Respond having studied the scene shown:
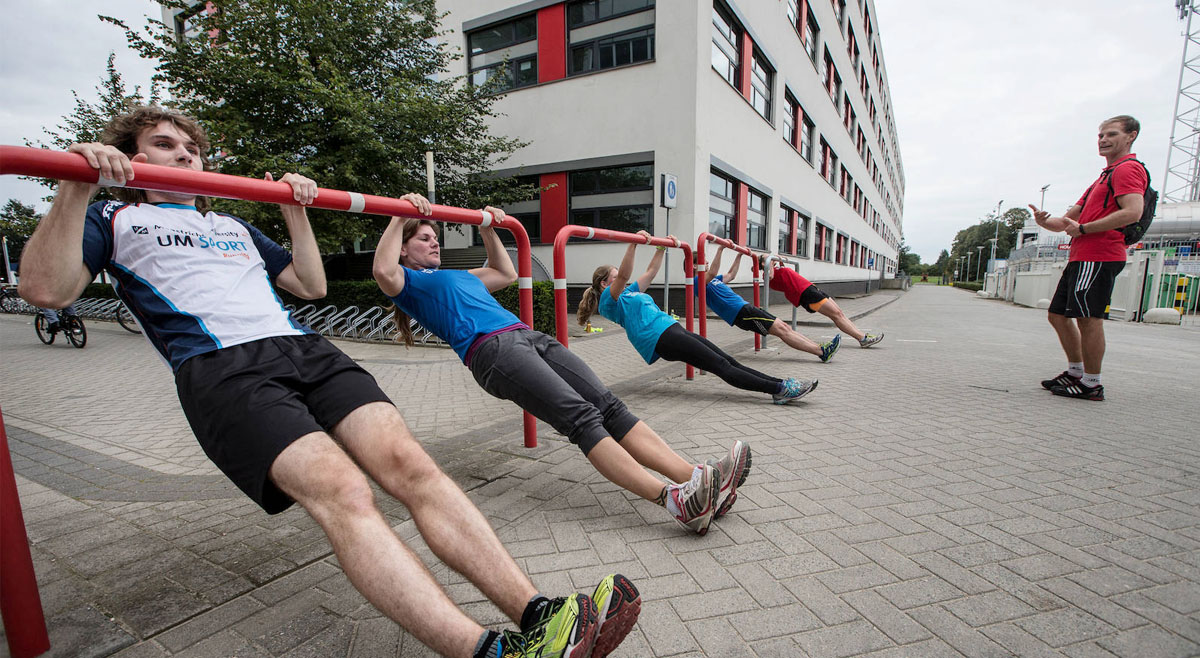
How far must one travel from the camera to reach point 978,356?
6938 mm

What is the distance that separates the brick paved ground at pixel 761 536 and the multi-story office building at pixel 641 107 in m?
9.01

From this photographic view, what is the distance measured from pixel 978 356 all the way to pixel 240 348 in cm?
811

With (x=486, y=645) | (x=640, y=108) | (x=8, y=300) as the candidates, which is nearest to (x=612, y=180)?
(x=640, y=108)

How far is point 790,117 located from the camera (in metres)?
18.8

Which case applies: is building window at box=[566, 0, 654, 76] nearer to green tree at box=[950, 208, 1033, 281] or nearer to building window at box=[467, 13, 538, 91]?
building window at box=[467, 13, 538, 91]

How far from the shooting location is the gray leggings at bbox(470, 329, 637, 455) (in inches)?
89.4

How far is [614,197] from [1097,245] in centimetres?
1001

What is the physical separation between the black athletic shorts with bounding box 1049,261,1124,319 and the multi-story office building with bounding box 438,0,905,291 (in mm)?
8237

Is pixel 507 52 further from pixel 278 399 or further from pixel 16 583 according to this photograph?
pixel 16 583

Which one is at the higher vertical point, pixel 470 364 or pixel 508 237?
pixel 508 237

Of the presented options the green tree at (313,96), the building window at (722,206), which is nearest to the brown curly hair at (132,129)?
the green tree at (313,96)

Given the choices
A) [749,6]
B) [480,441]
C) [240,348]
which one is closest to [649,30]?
[749,6]

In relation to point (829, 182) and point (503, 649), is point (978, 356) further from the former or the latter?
point (829, 182)

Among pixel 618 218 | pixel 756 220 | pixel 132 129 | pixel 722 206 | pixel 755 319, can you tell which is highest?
pixel 722 206
